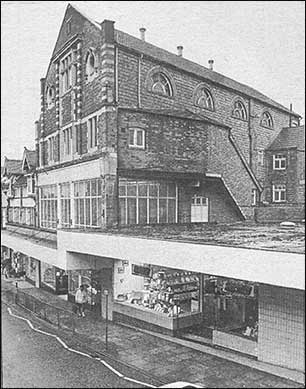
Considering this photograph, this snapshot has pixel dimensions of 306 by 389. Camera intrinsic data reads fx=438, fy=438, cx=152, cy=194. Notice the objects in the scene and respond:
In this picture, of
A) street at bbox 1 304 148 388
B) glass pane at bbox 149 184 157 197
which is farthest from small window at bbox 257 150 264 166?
street at bbox 1 304 148 388

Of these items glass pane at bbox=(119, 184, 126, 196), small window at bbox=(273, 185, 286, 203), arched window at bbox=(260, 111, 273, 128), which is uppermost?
arched window at bbox=(260, 111, 273, 128)

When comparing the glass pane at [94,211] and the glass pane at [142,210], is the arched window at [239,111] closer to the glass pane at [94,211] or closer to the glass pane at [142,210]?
the glass pane at [142,210]

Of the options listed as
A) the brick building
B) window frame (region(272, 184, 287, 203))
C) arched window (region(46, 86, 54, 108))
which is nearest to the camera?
window frame (region(272, 184, 287, 203))

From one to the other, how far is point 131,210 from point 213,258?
136 inches

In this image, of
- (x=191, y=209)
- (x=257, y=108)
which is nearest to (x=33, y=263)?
(x=191, y=209)

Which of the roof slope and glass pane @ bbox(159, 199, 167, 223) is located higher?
the roof slope

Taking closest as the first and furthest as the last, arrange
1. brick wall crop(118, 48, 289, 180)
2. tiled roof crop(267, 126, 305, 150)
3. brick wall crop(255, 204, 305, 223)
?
brick wall crop(255, 204, 305, 223)
tiled roof crop(267, 126, 305, 150)
brick wall crop(118, 48, 289, 180)

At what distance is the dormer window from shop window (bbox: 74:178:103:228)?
167 cm

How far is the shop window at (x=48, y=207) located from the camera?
23.7 ft

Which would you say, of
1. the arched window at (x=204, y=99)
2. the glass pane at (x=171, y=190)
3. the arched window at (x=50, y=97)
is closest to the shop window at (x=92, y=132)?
the arched window at (x=50, y=97)

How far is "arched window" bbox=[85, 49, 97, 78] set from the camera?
689cm

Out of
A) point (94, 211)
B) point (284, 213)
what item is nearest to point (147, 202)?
point (94, 211)

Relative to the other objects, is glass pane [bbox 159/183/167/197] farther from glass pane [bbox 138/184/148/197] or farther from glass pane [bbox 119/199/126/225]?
glass pane [bbox 119/199/126/225]

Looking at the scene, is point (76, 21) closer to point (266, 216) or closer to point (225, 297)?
point (266, 216)
